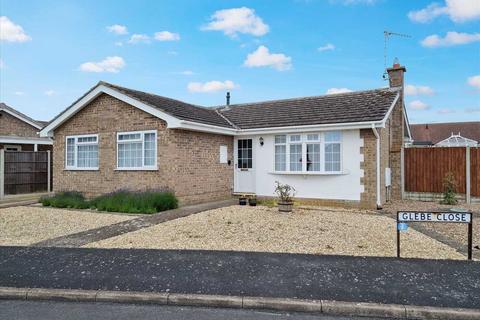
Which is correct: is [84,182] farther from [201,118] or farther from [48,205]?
[201,118]

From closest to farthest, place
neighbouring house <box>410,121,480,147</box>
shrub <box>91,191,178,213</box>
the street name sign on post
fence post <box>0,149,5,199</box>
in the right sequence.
Result: 1. the street name sign on post
2. shrub <box>91,191,178,213</box>
3. fence post <box>0,149,5,199</box>
4. neighbouring house <box>410,121,480,147</box>

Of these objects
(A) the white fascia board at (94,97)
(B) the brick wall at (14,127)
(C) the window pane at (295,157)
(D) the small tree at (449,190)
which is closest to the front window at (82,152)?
(A) the white fascia board at (94,97)

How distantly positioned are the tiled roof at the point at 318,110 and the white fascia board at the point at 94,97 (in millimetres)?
3880

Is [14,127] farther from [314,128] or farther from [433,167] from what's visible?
[433,167]

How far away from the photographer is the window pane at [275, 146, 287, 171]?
13.6 meters

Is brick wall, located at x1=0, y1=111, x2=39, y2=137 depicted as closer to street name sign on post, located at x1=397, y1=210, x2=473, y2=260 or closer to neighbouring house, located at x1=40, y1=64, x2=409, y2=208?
neighbouring house, located at x1=40, y1=64, x2=409, y2=208

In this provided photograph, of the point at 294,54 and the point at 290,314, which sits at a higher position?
the point at 294,54

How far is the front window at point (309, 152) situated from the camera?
1256 centimetres

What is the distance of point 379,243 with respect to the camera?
712 cm

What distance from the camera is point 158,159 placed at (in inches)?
479

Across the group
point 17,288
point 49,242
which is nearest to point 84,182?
point 49,242

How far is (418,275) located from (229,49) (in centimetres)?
1241

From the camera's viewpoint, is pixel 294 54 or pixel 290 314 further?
pixel 294 54

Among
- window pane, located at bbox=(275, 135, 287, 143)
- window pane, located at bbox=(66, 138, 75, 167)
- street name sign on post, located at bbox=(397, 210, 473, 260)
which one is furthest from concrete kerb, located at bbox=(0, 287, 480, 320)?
window pane, located at bbox=(66, 138, 75, 167)
